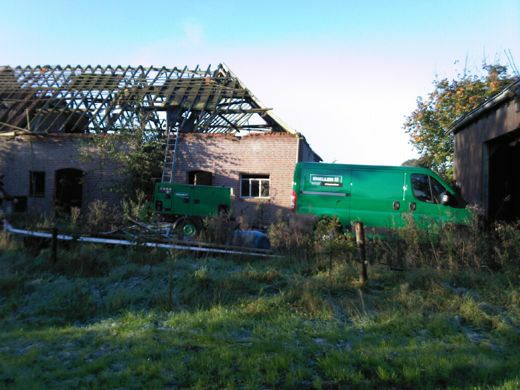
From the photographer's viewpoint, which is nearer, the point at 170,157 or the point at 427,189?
the point at 427,189

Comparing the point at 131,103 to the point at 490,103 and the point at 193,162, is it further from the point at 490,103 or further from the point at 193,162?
the point at 490,103

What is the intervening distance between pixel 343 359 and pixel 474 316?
2.18m

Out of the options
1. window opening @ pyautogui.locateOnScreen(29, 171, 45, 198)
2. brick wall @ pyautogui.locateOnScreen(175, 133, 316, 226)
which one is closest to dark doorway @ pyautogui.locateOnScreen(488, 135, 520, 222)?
brick wall @ pyautogui.locateOnScreen(175, 133, 316, 226)

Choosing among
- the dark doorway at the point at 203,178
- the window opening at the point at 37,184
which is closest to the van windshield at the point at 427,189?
the dark doorway at the point at 203,178

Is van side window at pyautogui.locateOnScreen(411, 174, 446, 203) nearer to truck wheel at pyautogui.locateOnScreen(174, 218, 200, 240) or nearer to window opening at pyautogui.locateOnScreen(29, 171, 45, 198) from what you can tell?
truck wheel at pyautogui.locateOnScreen(174, 218, 200, 240)

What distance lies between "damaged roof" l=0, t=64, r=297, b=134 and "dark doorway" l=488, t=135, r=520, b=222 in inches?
312

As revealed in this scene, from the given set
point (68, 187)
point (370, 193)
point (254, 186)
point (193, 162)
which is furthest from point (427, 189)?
point (68, 187)

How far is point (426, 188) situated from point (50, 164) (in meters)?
15.8

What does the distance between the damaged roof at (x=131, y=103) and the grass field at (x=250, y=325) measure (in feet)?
37.8

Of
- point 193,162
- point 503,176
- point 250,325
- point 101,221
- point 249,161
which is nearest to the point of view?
point 250,325

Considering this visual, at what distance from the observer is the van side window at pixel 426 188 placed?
10.6 m

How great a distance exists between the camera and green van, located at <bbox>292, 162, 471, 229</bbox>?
1061cm

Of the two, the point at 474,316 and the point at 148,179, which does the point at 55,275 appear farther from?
the point at 148,179

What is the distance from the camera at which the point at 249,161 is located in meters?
17.5
